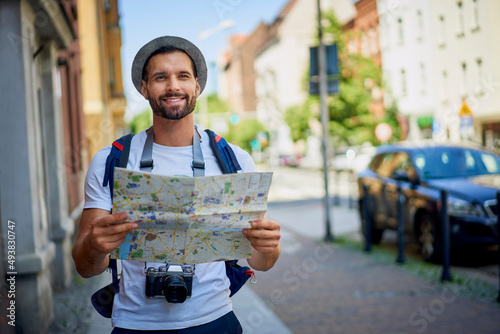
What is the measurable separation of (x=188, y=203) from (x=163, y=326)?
539 millimetres

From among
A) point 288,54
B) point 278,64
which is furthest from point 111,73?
point 278,64

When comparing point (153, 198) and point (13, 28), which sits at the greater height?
point (13, 28)

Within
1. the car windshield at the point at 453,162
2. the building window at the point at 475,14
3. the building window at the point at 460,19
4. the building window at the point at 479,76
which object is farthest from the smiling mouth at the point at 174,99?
the building window at the point at 460,19

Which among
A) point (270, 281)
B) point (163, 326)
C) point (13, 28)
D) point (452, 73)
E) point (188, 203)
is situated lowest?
point (270, 281)

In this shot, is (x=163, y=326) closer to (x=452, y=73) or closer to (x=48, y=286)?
(x=48, y=286)

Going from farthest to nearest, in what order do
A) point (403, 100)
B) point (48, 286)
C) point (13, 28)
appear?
point (403, 100), point (48, 286), point (13, 28)

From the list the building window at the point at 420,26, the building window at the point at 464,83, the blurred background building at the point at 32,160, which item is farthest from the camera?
the building window at the point at 420,26

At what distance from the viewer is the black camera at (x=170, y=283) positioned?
2254 millimetres

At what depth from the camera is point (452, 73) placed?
29.2m

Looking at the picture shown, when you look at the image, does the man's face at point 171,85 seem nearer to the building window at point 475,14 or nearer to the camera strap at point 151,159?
the camera strap at point 151,159

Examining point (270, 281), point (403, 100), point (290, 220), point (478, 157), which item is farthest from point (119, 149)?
point (403, 100)

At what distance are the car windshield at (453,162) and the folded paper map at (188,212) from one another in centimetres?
787

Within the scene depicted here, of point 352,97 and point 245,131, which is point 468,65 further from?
point 245,131

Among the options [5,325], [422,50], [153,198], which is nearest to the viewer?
[153,198]
